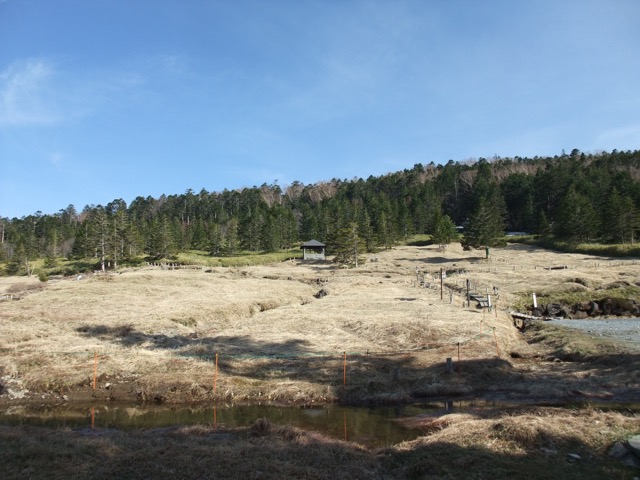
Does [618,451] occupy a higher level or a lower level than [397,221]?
lower

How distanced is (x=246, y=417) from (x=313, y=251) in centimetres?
8177

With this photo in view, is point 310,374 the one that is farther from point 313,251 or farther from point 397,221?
point 397,221

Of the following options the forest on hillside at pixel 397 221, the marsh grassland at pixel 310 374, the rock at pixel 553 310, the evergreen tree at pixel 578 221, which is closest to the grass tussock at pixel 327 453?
the marsh grassland at pixel 310 374

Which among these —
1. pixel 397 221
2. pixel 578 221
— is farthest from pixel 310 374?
pixel 397 221

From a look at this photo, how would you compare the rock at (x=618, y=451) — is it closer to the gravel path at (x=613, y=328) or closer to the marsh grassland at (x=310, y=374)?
the marsh grassland at (x=310, y=374)

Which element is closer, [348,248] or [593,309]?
[593,309]

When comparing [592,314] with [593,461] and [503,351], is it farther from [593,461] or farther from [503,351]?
[593,461]

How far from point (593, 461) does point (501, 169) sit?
669 ft

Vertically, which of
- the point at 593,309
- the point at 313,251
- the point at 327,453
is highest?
the point at 313,251

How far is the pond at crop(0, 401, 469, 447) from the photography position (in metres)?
12.8

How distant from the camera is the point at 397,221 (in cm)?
12131

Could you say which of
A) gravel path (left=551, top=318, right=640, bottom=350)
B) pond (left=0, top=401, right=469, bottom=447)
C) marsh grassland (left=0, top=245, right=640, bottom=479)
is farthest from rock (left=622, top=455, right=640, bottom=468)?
gravel path (left=551, top=318, right=640, bottom=350)

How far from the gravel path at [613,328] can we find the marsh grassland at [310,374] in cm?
195

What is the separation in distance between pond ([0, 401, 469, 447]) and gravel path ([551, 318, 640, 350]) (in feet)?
49.0
